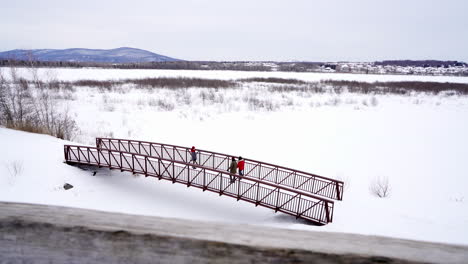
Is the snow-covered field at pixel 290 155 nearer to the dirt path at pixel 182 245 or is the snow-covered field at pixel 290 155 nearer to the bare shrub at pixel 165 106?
the bare shrub at pixel 165 106

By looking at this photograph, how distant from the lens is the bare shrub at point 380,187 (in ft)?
40.2

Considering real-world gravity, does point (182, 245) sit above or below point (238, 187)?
above

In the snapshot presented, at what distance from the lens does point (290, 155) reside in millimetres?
17828

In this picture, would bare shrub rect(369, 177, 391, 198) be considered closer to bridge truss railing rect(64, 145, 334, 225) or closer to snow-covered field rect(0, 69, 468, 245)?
snow-covered field rect(0, 69, 468, 245)

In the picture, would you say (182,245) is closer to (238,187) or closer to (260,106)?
(238,187)

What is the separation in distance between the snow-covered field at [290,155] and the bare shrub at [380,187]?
29 cm

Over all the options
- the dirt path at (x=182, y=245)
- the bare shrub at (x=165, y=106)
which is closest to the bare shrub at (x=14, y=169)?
the dirt path at (x=182, y=245)

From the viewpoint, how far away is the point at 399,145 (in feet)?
63.0

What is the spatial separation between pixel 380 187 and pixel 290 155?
620 cm

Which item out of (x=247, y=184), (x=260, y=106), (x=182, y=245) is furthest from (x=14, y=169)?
(x=260, y=106)

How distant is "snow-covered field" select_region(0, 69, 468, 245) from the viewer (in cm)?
1042

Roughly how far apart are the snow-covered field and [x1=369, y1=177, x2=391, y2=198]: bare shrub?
0.94 feet

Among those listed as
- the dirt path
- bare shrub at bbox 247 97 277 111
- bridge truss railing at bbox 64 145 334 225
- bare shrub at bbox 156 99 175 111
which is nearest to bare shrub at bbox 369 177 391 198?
bridge truss railing at bbox 64 145 334 225

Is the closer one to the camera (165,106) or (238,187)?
(238,187)
